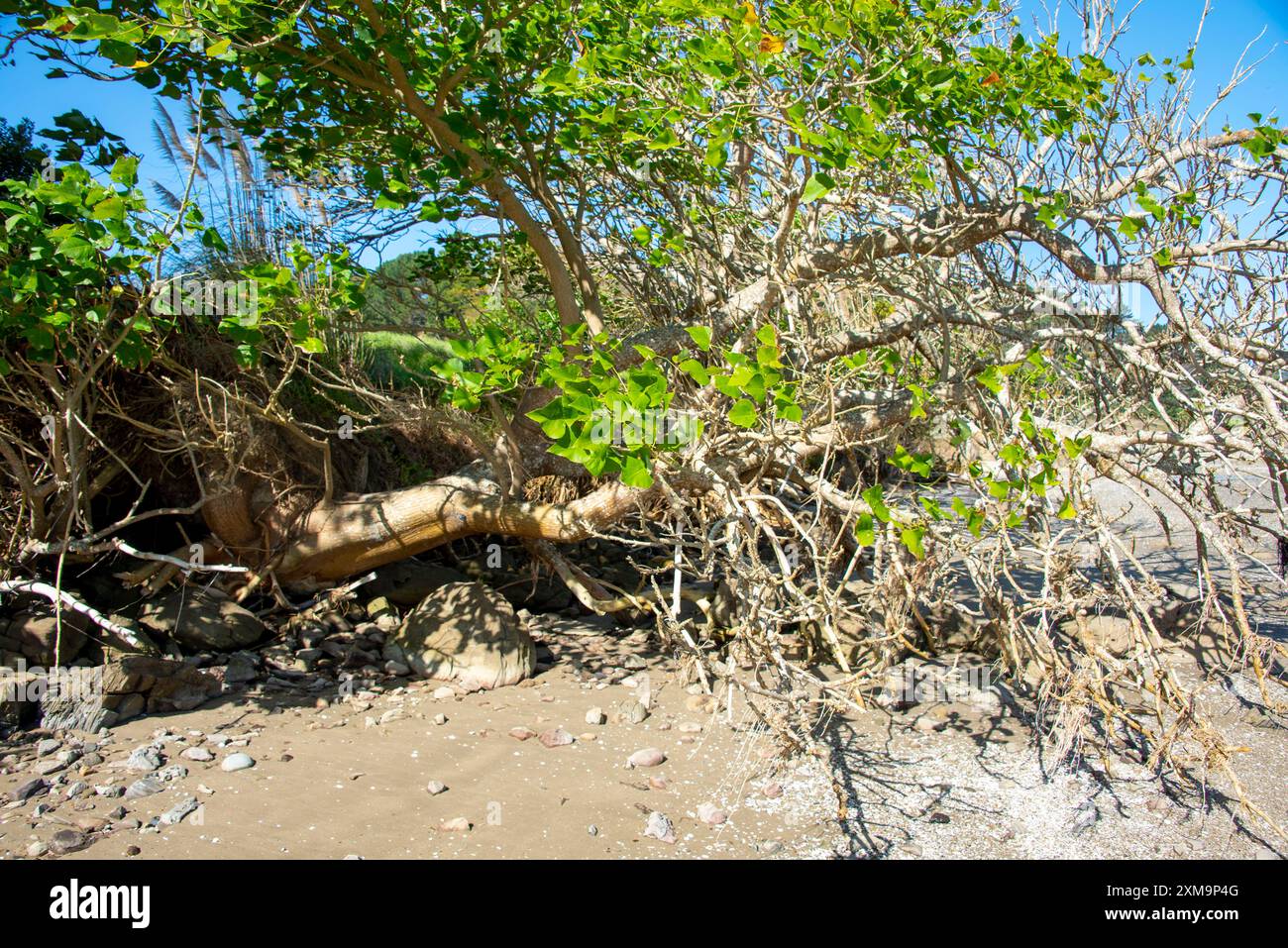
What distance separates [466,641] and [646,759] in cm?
145

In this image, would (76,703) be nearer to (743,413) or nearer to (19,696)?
(19,696)

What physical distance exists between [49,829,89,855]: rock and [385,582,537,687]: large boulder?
2149 mm

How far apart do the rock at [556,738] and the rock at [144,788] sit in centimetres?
164

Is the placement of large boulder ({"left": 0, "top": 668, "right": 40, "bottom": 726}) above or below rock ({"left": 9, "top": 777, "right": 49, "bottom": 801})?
above

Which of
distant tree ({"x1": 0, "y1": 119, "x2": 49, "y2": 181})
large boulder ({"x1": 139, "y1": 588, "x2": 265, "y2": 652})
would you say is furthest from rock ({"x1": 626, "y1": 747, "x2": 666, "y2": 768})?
distant tree ({"x1": 0, "y1": 119, "x2": 49, "y2": 181})

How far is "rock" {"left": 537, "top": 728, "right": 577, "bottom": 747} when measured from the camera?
4410mm

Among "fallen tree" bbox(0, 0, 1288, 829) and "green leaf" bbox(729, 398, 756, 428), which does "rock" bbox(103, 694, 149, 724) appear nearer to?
"fallen tree" bbox(0, 0, 1288, 829)

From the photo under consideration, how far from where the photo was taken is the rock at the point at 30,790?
3412 millimetres

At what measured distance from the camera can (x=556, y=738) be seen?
14.6ft

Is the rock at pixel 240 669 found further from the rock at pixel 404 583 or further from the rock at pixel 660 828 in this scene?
the rock at pixel 660 828

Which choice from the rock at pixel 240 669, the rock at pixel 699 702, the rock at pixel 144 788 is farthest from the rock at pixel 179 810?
the rock at pixel 699 702

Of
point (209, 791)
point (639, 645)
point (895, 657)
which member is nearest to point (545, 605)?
point (639, 645)

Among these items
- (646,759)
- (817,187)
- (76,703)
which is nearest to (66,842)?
(76,703)

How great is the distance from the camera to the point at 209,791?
11.7ft
